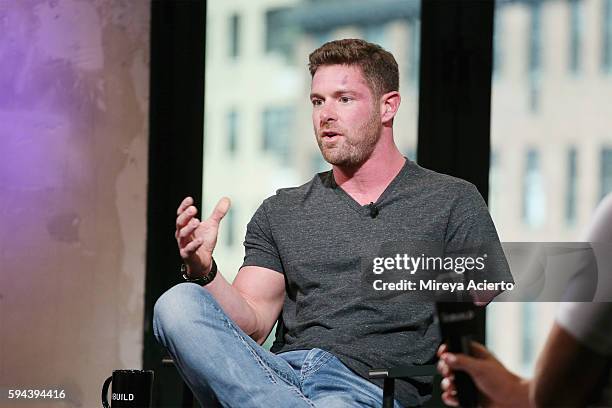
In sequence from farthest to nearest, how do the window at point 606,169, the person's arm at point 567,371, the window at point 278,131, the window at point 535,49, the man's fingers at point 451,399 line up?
the window at point 278,131 → the window at point 535,49 → the window at point 606,169 → the man's fingers at point 451,399 → the person's arm at point 567,371

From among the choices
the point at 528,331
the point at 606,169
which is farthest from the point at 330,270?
the point at 606,169

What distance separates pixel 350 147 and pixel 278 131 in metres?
0.79

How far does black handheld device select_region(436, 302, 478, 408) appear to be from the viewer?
1.15m

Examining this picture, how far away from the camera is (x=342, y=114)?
8.32ft

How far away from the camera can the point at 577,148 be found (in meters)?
2.97

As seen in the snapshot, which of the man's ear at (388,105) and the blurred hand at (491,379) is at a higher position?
the man's ear at (388,105)

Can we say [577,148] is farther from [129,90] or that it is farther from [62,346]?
[62,346]

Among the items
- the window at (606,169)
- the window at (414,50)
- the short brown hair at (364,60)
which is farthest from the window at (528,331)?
the window at (414,50)

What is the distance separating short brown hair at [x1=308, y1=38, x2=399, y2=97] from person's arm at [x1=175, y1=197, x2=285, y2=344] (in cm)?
53

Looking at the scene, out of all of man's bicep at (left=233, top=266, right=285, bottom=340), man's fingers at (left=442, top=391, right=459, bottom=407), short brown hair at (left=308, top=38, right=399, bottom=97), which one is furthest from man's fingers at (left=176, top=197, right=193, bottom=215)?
man's fingers at (left=442, top=391, right=459, bottom=407)

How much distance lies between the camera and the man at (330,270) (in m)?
2.14

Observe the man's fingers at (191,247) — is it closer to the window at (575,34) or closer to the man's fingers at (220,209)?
the man's fingers at (220,209)

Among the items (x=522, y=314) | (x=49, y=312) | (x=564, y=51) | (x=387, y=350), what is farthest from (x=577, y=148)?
(x=49, y=312)

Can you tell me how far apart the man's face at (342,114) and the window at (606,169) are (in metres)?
0.82
